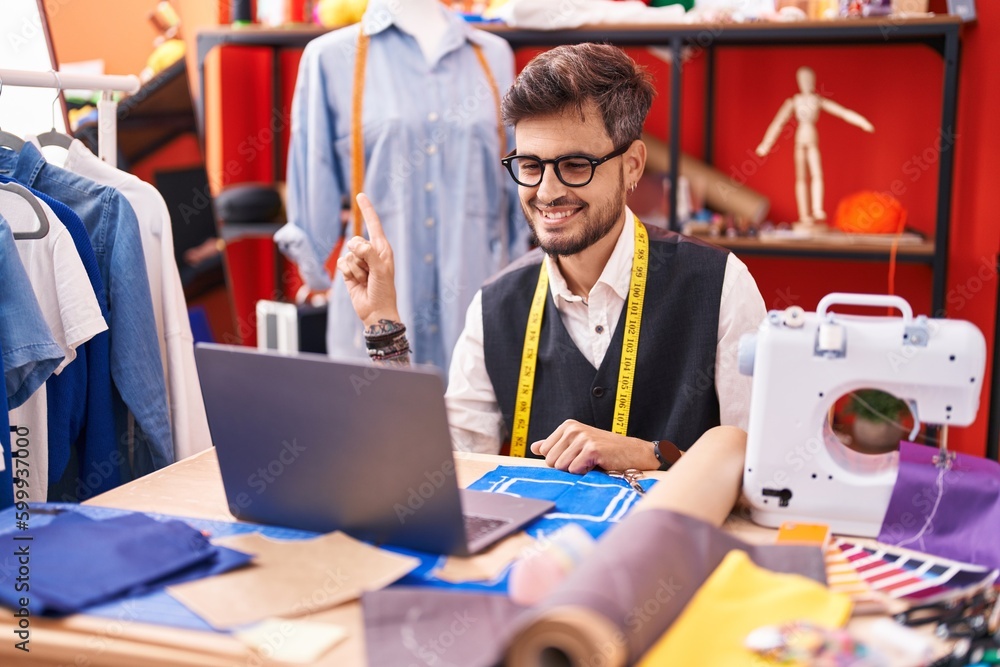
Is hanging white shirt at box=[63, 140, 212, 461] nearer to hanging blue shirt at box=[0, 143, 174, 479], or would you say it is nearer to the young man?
hanging blue shirt at box=[0, 143, 174, 479]

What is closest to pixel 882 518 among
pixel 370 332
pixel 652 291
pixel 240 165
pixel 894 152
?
pixel 652 291

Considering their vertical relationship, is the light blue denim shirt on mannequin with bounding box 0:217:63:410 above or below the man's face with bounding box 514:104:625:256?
below

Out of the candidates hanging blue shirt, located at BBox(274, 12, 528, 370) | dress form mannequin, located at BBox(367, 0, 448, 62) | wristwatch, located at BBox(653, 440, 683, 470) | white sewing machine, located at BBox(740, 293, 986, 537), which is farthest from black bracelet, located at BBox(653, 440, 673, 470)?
dress form mannequin, located at BBox(367, 0, 448, 62)

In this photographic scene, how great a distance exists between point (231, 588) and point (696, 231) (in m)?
2.94

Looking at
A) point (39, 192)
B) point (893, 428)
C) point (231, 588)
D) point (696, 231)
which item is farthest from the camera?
point (696, 231)

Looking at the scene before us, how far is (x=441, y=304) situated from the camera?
3.44 meters

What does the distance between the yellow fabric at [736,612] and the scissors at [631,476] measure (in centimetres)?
43

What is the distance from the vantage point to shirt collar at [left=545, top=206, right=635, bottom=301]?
221cm

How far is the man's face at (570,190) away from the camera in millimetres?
2072

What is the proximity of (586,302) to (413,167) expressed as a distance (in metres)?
1.31

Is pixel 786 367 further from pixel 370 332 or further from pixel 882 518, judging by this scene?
pixel 370 332

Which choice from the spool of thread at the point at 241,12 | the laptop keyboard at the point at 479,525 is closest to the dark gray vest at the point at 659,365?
the laptop keyboard at the point at 479,525

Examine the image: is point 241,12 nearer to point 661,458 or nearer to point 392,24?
point 392,24

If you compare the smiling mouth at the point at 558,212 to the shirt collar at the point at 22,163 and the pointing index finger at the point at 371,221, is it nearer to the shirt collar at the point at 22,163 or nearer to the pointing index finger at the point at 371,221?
the pointing index finger at the point at 371,221
